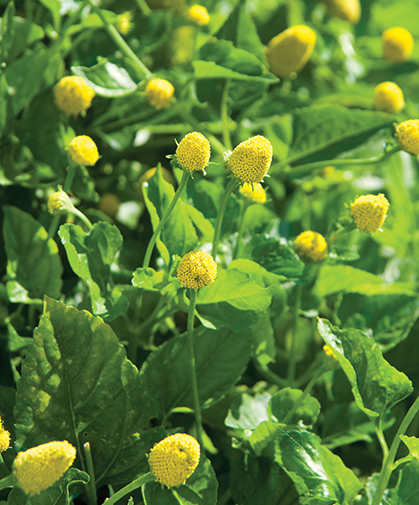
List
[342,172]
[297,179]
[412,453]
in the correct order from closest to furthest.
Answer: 1. [412,453]
2. [297,179]
3. [342,172]

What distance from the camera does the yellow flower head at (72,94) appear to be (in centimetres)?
82

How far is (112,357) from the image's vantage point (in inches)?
26.1

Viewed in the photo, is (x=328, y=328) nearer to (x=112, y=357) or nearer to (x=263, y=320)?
(x=263, y=320)

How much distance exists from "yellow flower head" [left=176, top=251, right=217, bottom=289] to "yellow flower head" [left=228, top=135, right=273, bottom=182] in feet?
Answer: 0.30

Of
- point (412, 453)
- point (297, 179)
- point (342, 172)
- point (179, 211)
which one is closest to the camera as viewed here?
point (412, 453)

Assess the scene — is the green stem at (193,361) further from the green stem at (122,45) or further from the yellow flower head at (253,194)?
the green stem at (122,45)

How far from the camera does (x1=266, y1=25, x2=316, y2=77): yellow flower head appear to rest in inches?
39.4

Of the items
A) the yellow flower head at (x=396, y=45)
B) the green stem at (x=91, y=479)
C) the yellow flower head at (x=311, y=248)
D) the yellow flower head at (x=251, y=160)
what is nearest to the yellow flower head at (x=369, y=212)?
the yellow flower head at (x=311, y=248)

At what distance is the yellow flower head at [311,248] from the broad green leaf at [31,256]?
0.29m

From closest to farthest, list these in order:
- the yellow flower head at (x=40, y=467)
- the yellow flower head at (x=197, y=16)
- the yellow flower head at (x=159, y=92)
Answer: the yellow flower head at (x=40, y=467), the yellow flower head at (x=159, y=92), the yellow flower head at (x=197, y=16)

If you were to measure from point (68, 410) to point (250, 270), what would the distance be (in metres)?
0.24

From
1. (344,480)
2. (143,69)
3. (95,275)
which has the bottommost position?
(344,480)

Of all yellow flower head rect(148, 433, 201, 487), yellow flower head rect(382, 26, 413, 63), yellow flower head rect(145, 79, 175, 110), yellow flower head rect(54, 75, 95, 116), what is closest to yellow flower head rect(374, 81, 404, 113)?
yellow flower head rect(382, 26, 413, 63)

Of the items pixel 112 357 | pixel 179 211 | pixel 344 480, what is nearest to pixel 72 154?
pixel 179 211
